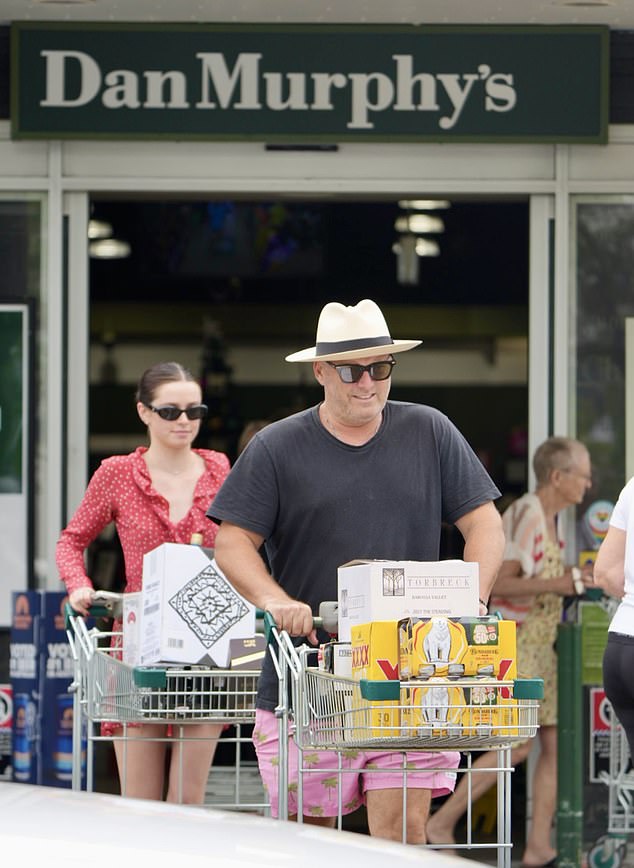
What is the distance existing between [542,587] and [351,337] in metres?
3.17

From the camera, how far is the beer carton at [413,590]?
4949 millimetres

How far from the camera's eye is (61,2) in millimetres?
8305

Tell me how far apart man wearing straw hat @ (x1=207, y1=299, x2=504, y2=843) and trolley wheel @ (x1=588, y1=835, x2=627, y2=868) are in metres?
3.21

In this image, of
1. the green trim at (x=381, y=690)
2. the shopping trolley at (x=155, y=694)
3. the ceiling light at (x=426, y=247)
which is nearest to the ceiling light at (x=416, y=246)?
the ceiling light at (x=426, y=247)

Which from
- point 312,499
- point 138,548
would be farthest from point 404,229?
point 312,499

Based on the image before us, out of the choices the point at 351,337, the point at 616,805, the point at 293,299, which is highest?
the point at 293,299

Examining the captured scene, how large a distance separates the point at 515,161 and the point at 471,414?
6920 mm

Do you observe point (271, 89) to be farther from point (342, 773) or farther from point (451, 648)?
point (451, 648)

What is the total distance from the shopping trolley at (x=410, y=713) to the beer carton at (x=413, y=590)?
0.22 metres

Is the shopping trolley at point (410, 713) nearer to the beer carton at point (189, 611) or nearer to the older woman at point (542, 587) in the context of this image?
the beer carton at point (189, 611)

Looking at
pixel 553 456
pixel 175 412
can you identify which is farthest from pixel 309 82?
pixel 175 412

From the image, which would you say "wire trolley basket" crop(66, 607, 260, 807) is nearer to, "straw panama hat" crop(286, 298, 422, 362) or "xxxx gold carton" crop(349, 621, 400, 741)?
"straw panama hat" crop(286, 298, 422, 362)

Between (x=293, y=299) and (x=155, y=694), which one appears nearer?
(x=155, y=694)

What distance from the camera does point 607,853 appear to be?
855 centimetres
